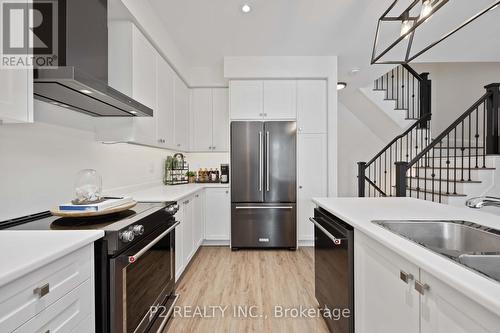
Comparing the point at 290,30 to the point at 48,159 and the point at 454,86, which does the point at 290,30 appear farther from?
the point at 454,86

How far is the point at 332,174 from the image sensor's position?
352cm

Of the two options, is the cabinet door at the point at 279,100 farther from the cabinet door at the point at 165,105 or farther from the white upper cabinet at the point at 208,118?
the cabinet door at the point at 165,105

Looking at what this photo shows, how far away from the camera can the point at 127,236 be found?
125cm

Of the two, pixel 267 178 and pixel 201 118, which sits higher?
pixel 201 118

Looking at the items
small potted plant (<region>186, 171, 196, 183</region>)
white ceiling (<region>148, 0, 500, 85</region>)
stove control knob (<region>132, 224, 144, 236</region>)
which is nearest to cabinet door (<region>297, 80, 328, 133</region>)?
white ceiling (<region>148, 0, 500, 85</region>)

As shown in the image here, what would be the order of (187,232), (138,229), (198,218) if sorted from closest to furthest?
(138,229) → (187,232) → (198,218)

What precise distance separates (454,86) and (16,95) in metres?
7.35

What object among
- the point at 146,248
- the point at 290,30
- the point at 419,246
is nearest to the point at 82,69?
the point at 146,248

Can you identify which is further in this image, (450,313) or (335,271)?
(335,271)

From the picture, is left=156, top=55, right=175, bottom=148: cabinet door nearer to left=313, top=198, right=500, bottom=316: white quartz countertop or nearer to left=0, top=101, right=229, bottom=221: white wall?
left=0, top=101, right=229, bottom=221: white wall

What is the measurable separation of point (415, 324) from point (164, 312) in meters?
1.63

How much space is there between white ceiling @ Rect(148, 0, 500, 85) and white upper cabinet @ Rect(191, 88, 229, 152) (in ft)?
1.56

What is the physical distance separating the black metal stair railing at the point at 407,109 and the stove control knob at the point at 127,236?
4.70 metres

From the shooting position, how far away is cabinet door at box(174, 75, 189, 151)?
3.30 metres
